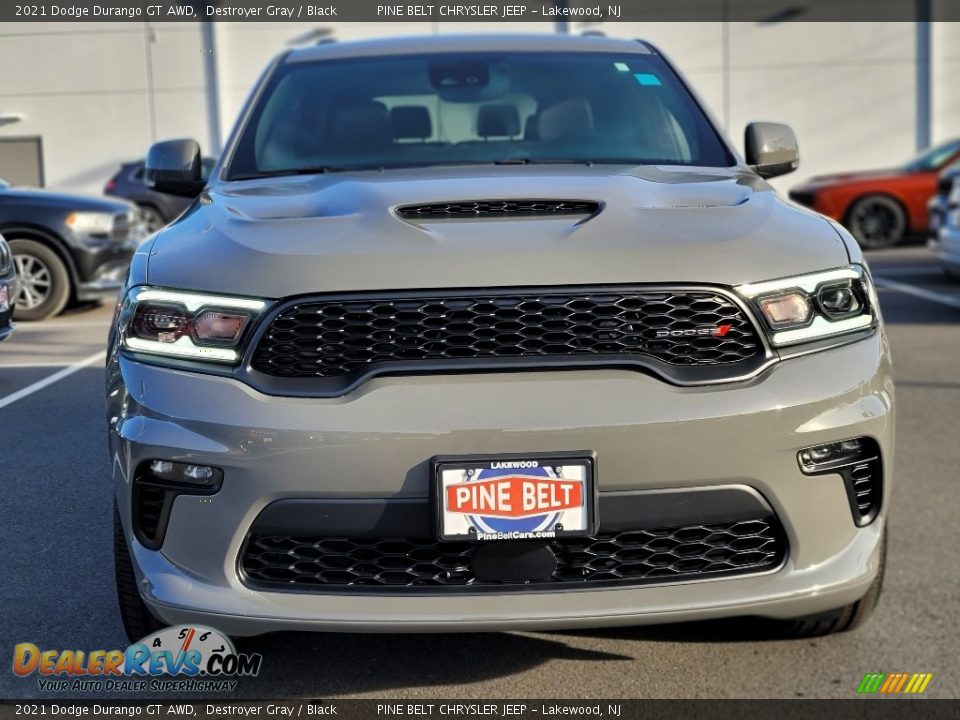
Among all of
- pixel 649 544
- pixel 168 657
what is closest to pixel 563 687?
pixel 649 544

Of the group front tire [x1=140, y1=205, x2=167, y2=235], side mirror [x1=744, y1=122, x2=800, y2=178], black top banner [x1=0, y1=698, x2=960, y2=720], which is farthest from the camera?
front tire [x1=140, y1=205, x2=167, y2=235]

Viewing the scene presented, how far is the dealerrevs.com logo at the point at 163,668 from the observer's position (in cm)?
277

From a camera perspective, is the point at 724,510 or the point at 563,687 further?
the point at 563,687

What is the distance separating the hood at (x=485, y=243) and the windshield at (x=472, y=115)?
2.47 ft

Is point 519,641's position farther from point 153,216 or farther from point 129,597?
point 153,216

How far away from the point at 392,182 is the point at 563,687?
1367 mm

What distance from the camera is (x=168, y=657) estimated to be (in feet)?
9.16

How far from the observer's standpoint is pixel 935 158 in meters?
15.3

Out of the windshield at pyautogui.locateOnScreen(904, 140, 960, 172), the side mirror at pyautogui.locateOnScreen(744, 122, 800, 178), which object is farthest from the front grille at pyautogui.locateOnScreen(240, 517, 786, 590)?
the windshield at pyautogui.locateOnScreen(904, 140, 960, 172)

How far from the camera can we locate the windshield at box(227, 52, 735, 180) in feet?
12.3

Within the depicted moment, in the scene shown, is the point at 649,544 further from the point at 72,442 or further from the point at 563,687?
the point at 72,442

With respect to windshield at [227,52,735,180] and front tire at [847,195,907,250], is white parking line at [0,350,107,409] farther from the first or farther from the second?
front tire at [847,195,907,250]

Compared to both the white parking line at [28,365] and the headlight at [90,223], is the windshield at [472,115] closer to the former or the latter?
the white parking line at [28,365]

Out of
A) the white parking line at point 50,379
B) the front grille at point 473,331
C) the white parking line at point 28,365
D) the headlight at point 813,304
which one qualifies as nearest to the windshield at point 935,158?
the white parking line at point 50,379
